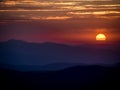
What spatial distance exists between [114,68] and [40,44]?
932 millimetres

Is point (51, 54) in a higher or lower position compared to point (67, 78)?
higher

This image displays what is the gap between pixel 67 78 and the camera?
488 cm

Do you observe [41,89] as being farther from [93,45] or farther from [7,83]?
[93,45]

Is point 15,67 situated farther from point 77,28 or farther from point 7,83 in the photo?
point 77,28

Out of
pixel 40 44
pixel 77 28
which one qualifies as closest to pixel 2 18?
pixel 40 44

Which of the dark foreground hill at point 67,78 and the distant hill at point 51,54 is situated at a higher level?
the distant hill at point 51,54

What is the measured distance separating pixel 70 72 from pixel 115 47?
62cm

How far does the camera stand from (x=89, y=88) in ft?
16.1

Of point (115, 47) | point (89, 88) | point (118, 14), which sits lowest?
point (89, 88)

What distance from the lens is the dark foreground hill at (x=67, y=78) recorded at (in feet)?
16.0

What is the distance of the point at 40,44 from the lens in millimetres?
4988

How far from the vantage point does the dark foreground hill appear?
4.88m

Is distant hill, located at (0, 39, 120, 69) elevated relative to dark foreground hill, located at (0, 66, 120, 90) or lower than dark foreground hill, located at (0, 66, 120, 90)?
elevated

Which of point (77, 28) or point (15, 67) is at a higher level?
point (77, 28)
